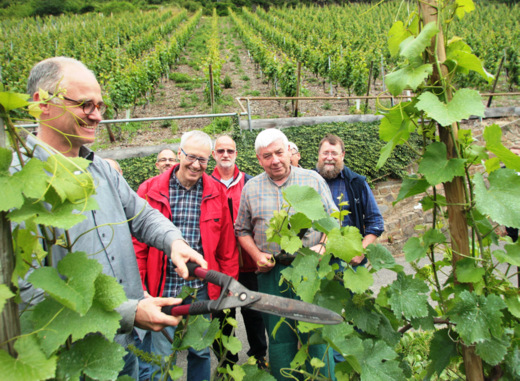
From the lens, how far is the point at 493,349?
39.6 inches

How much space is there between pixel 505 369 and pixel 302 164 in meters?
5.84

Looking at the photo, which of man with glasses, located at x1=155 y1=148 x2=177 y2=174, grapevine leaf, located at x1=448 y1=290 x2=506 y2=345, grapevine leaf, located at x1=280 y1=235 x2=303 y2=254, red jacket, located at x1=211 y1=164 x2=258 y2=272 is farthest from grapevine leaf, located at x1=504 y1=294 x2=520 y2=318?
man with glasses, located at x1=155 y1=148 x2=177 y2=174

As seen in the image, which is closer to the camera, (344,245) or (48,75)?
(344,245)

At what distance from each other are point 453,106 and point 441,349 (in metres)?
0.81

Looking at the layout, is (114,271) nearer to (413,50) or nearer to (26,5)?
(413,50)

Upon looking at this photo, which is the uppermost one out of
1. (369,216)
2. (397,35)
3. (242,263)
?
(397,35)

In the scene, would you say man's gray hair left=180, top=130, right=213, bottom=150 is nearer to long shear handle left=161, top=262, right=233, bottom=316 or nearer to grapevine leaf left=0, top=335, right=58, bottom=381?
long shear handle left=161, top=262, right=233, bottom=316

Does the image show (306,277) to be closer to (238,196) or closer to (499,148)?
(499,148)

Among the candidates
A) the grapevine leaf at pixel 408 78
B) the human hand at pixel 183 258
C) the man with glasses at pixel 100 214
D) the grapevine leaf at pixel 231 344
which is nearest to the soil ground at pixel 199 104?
the man with glasses at pixel 100 214

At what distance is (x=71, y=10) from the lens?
43344mm

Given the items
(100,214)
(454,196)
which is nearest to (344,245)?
(454,196)

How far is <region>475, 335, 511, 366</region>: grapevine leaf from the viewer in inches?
39.0

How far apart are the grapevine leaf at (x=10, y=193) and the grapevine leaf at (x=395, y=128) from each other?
3.24ft

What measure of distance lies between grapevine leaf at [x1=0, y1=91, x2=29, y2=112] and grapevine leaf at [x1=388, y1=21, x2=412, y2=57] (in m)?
1.04
